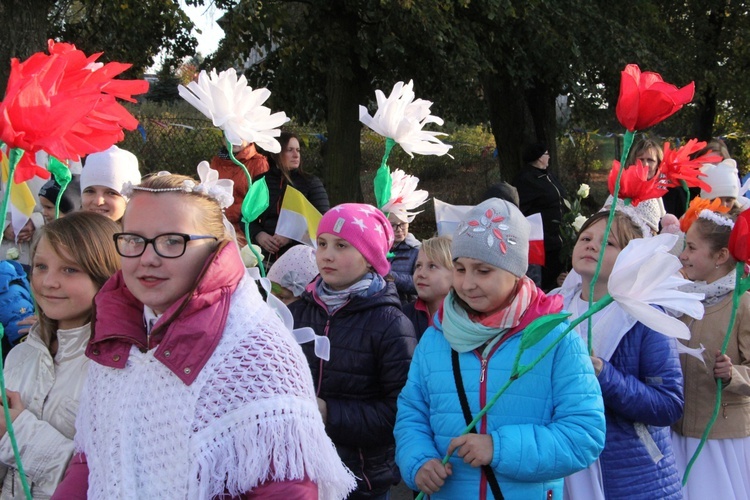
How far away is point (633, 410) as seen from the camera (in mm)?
2994

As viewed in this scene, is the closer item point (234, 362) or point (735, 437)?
point (234, 362)

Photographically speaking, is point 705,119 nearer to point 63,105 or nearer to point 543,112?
point 543,112

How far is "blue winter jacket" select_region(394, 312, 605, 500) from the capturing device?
7.91ft

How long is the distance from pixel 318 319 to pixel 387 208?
3.47 ft

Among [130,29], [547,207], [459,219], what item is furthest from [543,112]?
[459,219]

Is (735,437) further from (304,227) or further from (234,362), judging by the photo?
(234,362)

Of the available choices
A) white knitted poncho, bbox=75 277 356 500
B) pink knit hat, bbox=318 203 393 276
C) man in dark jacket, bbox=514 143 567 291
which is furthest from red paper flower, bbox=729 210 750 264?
man in dark jacket, bbox=514 143 567 291

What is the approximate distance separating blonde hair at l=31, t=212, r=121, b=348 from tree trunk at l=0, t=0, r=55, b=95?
220 inches

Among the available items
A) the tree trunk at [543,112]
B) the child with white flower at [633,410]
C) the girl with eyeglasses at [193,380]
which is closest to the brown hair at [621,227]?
the child with white flower at [633,410]

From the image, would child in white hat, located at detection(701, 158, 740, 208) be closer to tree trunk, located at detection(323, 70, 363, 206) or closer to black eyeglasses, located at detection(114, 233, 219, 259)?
black eyeglasses, located at detection(114, 233, 219, 259)

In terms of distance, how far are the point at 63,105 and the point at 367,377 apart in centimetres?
174

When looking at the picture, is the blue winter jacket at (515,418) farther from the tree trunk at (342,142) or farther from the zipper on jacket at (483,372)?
the tree trunk at (342,142)

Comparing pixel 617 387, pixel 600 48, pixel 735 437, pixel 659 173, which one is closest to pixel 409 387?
pixel 617 387

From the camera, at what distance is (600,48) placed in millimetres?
11516
